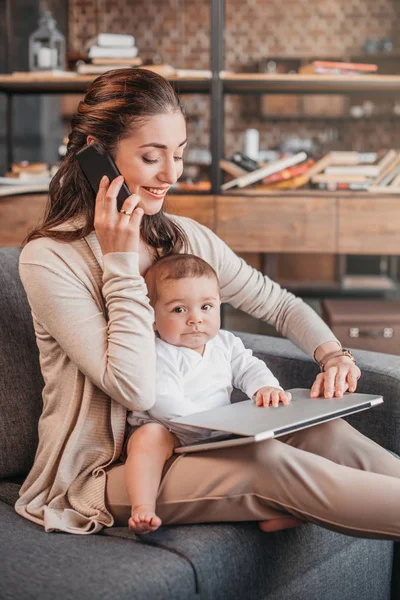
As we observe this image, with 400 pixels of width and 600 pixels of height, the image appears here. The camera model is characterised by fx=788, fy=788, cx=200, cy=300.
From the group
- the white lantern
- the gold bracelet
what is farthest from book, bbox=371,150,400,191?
the gold bracelet

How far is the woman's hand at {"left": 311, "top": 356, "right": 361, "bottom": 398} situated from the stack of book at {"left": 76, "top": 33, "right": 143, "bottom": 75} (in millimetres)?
2318

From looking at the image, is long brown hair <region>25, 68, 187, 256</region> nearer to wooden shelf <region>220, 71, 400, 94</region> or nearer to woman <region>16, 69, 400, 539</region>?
woman <region>16, 69, 400, 539</region>

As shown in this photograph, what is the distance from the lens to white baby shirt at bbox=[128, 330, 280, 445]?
1.51 m

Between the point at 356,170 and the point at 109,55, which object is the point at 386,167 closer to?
the point at 356,170

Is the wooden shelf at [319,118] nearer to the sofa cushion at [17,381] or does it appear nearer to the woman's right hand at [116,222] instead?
the sofa cushion at [17,381]

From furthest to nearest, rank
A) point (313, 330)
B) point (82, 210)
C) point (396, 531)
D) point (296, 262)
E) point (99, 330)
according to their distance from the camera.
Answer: point (296, 262) < point (313, 330) < point (82, 210) < point (99, 330) < point (396, 531)

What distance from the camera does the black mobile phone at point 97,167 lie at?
1.56 meters

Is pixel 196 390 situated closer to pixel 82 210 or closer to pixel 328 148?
pixel 82 210

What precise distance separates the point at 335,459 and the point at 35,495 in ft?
1.93

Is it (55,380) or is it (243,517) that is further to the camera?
(55,380)

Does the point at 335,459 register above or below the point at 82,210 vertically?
below

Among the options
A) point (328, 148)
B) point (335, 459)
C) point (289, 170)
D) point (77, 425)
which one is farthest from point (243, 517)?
point (328, 148)

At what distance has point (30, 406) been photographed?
5.77ft

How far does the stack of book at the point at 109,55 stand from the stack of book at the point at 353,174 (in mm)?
976
